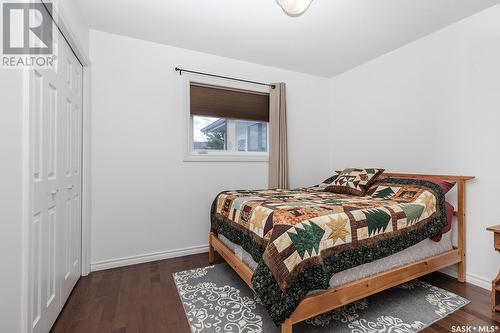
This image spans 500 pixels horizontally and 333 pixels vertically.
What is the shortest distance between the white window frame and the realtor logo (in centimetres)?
156

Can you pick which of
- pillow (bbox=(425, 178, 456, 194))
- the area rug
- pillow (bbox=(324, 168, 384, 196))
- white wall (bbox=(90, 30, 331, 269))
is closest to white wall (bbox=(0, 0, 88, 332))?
the area rug

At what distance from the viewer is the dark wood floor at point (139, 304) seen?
1645 millimetres

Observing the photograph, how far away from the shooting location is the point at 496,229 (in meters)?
1.78

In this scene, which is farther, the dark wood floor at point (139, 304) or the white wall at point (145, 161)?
the white wall at point (145, 161)

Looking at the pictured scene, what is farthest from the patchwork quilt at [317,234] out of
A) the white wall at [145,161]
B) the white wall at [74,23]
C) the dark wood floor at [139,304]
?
the white wall at [74,23]

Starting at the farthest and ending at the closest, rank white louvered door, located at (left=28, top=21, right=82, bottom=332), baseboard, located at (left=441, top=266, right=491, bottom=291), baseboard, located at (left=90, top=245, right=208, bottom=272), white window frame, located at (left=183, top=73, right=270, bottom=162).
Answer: white window frame, located at (left=183, top=73, right=270, bottom=162) < baseboard, located at (left=90, top=245, right=208, bottom=272) < baseboard, located at (left=441, top=266, right=491, bottom=291) < white louvered door, located at (left=28, top=21, right=82, bottom=332)

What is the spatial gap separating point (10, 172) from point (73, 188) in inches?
41.3

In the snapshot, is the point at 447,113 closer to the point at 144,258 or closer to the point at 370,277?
the point at 370,277

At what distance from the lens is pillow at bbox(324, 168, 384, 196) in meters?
2.62

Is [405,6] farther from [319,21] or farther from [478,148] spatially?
[478,148]

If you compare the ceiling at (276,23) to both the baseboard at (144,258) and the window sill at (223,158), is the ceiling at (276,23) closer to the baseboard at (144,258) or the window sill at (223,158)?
the window sill at (223,158)

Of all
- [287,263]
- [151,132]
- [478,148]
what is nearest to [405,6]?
[478,148]

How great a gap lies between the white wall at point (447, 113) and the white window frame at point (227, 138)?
4.90 ft

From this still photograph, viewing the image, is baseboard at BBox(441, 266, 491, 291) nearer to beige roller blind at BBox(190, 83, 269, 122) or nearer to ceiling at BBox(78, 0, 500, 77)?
ceiling at BBox(78, 0, 500, 77)
